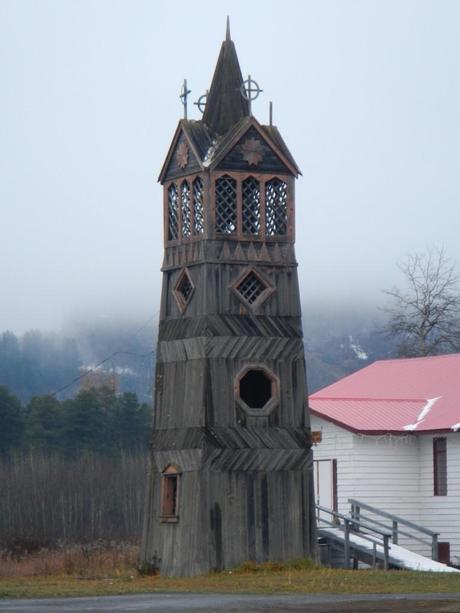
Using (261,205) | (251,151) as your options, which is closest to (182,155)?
(251,151)

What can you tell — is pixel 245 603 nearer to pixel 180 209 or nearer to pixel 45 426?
pixel 180 209

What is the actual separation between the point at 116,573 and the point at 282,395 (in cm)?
649

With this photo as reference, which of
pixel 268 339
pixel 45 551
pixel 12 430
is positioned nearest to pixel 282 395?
pixel 268 339

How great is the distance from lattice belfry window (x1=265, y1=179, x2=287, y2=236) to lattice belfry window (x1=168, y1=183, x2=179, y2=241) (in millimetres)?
2304

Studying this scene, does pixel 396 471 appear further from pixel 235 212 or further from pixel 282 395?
pixel 235 212

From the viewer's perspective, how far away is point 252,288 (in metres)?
37.9

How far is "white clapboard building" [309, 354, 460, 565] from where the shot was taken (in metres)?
43.7

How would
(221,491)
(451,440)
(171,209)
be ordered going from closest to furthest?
1. (221,491)
2. (171,209)
3. (451,440)

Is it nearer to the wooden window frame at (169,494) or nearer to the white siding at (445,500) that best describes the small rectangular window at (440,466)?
the white siding at (445,500)

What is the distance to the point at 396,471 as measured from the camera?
44.7 m

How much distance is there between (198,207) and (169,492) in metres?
6.84

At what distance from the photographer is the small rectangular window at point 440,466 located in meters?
44.1

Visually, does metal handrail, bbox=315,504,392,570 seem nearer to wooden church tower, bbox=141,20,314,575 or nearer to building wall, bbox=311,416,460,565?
building wall, bbox=311,416,460,565

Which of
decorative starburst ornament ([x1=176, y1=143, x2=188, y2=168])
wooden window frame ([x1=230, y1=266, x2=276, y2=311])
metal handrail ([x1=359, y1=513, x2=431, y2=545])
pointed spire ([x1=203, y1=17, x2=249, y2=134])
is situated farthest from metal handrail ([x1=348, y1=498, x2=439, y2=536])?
pointed spire ([x1=203, y1=17, x2=249, y2=134])
